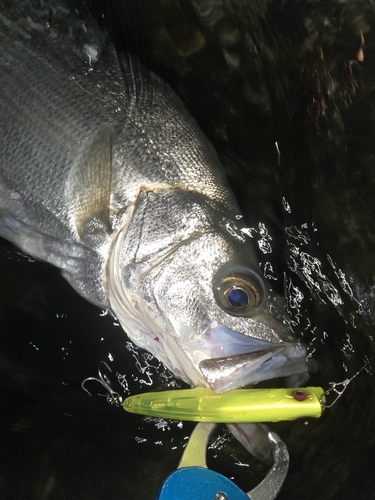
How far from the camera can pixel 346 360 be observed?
2062 millimetres

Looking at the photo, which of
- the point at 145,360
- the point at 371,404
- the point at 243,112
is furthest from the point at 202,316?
the point at 243,112

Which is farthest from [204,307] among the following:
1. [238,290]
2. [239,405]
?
[239,405]

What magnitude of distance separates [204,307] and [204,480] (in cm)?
57

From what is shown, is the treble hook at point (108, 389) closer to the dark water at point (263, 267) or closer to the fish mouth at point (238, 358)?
the dark water at point (263, 267)

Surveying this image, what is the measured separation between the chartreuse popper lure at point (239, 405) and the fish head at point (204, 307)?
0.18 feet

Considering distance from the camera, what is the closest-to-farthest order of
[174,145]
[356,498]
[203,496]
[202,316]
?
[203,496] → [202,316] → [356,498] → [174,145]

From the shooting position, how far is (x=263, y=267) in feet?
Answer: 6.75

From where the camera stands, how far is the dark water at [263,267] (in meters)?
1.94

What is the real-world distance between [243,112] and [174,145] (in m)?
0.62

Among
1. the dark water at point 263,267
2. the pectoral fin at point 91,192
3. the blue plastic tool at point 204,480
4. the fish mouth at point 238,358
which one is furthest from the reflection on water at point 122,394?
the pectoral fin at point 91,192

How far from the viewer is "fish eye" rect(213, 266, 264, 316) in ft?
5.56

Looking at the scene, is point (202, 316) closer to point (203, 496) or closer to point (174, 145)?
point (203, 496)

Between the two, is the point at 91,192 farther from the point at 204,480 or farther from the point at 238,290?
the point at 204,480

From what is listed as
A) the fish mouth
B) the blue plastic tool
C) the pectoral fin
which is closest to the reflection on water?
the fish mouth
